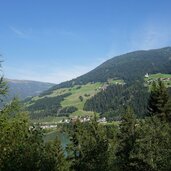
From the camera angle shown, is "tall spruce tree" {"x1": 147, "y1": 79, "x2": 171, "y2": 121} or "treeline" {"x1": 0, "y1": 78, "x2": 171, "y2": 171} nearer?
"treeline" {"x1": 0, "y1": 78, "x2": 171, "y2": 171}

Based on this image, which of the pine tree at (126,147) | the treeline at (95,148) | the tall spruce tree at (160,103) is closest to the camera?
the treeline at (95,148)

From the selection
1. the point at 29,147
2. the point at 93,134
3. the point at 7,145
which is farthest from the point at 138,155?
the point at 7,145

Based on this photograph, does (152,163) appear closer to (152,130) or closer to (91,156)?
(152,130)

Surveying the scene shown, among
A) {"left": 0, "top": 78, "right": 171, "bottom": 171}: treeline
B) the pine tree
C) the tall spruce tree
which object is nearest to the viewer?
{"left": 0, "top": 78, "right": 171, "bottom": 171}: treeline

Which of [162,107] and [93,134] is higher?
[162,107]

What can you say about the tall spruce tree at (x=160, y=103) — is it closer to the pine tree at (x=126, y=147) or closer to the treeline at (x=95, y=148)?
the treeline at (x=95, y=148)

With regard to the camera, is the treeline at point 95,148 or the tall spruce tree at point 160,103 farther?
the tall spruce tree at point 160,103

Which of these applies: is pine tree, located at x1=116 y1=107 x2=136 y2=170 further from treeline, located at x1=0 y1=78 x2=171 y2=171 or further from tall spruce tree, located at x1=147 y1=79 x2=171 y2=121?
tall spruce tree, located at x1=147 y1=79 x2=171 y2=121

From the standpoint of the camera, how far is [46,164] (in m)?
35.4

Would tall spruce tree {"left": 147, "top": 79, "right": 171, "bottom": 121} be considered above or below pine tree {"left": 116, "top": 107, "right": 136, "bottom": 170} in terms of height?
above

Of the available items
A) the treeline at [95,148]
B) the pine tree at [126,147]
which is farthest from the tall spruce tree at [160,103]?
the pine tree at [126,147]

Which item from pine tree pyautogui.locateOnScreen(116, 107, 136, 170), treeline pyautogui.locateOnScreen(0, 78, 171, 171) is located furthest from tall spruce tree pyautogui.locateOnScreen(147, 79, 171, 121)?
pine tree pyautogui.locateOnScreen(116, 107, 136, 170)

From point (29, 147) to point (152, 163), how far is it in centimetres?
1413

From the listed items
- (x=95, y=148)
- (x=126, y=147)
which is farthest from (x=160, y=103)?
(x=95, y=148)
